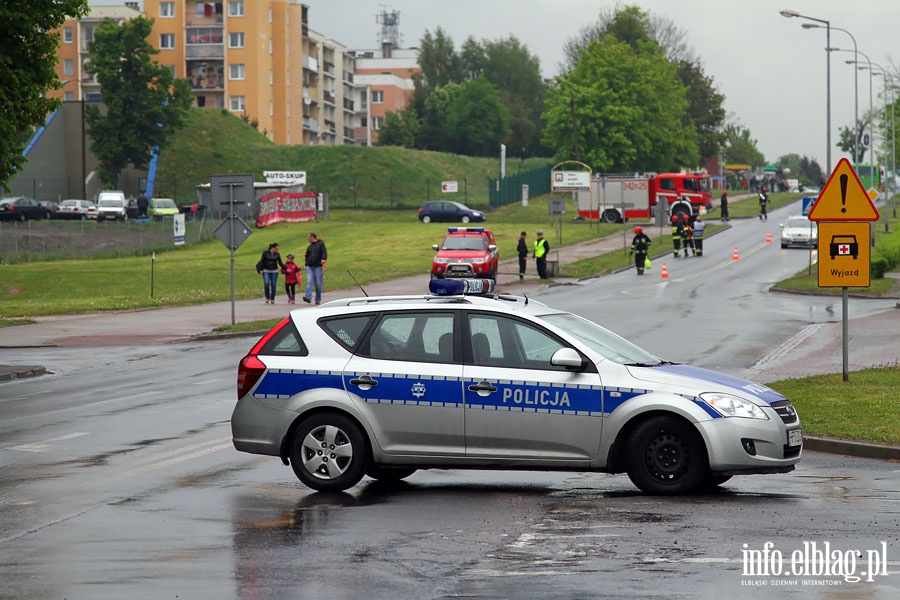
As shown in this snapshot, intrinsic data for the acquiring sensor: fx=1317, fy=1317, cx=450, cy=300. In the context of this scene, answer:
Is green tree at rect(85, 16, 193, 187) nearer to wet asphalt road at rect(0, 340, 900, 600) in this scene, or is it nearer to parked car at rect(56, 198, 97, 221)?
parked car at rect(56, 198, 97, 221)

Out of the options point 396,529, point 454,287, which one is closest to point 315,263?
point 454,287

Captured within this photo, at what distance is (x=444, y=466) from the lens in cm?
1036

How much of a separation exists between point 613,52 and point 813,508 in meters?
95.7

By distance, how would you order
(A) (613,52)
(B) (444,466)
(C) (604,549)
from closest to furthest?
(C) (604,549)
(B) (444,466)
(A) (613,52)

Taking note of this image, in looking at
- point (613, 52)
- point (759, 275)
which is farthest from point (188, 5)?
point (759, 275)

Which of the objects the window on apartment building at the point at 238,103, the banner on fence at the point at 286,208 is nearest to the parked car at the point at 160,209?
the banner on fence at the point at 286,208

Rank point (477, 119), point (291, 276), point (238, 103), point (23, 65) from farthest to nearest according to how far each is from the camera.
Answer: point (477, 119)
point (238, 103)
point (291, 276)
point (23, 65)

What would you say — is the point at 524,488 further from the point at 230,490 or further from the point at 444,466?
the point at 230,490

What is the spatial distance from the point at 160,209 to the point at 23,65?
5862cm

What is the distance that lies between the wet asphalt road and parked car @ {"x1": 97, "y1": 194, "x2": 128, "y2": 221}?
224ft

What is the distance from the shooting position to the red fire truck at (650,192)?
246ft

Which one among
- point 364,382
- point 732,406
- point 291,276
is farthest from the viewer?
point 291,276

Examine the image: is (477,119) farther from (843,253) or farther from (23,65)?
(843,253)

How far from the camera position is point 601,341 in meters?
10.6
